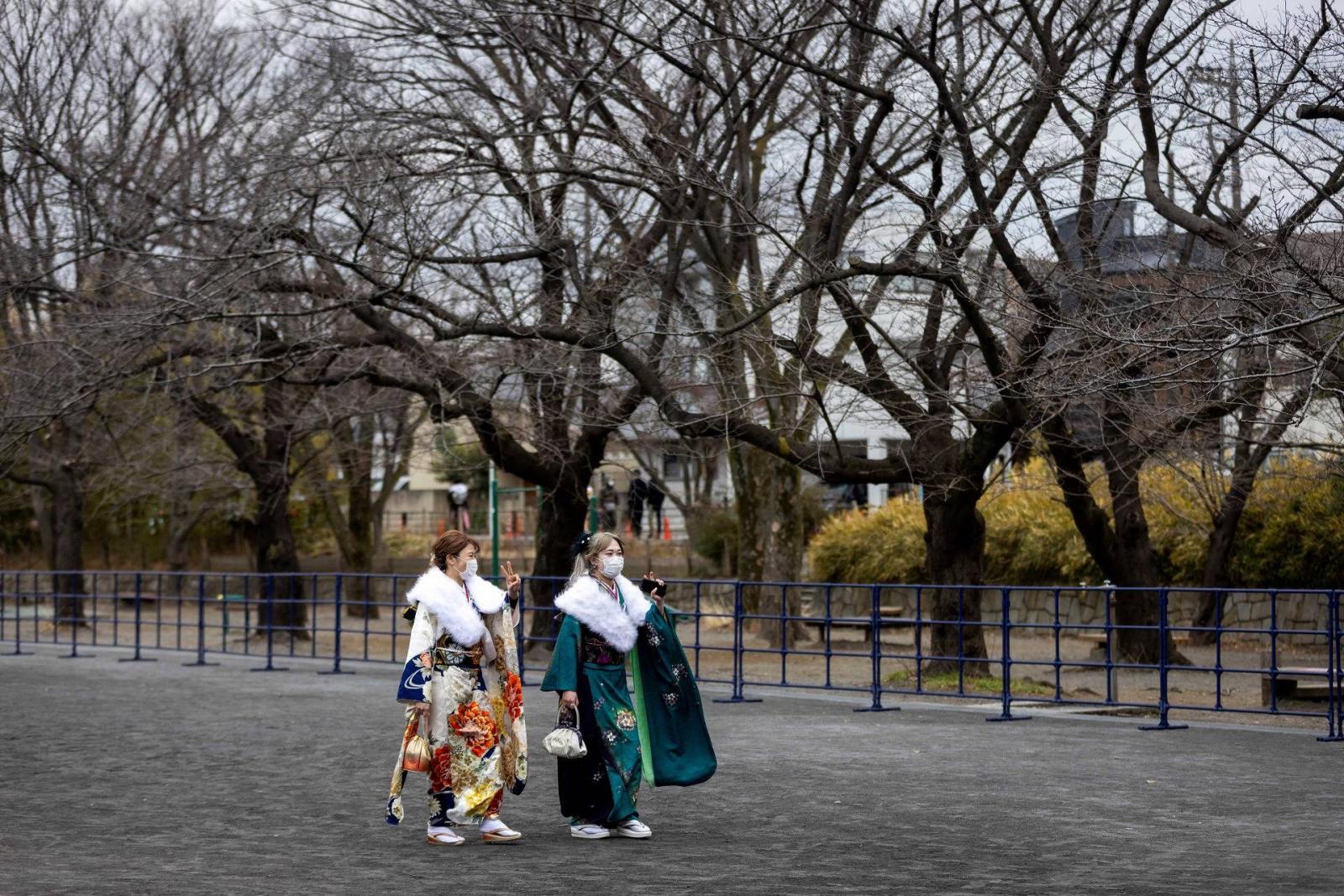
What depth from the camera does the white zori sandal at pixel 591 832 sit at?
905cm

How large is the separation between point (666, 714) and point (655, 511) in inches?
1751

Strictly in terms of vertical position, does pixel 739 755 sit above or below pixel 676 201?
below

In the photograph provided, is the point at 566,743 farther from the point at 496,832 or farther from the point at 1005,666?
the point at 1005,666

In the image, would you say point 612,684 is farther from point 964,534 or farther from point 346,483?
point 346,483

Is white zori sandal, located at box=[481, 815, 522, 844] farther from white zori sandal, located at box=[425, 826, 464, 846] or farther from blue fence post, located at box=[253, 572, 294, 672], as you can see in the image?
blue fence post, located at box=[253, 572, 294, 672]

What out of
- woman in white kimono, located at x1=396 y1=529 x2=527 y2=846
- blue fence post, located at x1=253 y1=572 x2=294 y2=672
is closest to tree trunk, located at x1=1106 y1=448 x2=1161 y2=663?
blue fence post, located at x1=253 y1=572 x2=294 y2=672

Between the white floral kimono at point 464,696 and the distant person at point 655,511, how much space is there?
37.5 m

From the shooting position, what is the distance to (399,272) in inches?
752

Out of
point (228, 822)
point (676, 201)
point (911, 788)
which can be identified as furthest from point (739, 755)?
point (676, 201)

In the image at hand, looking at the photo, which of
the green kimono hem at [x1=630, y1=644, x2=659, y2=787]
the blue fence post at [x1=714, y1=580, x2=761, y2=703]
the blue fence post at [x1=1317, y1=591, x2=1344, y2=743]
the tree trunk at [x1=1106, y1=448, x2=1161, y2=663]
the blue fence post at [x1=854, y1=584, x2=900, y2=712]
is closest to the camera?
the green kimono hem at [x1=630, y1=644, x2=659, y2=787]

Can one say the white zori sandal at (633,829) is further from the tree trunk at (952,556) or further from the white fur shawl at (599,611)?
the tree trunk at (952,556)

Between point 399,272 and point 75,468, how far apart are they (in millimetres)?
16176

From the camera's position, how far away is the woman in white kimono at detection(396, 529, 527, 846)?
29.2 ft

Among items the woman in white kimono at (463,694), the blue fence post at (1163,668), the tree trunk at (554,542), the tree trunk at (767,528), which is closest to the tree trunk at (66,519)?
the tree trunk at (554,542)
